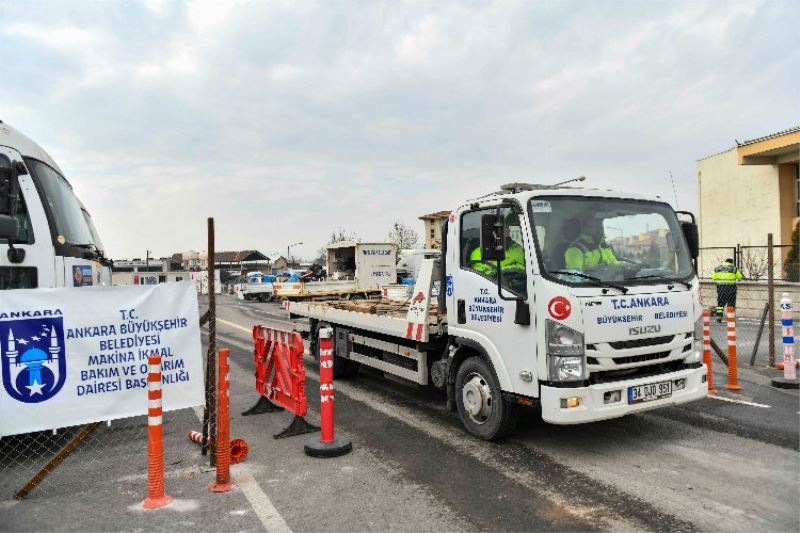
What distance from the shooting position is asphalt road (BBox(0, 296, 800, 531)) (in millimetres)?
4125

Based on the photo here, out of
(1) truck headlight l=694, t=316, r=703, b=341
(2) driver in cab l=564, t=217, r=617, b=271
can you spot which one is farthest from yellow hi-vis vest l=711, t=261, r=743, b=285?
(2) driver in cab l=564, t=217, r=617, b=271

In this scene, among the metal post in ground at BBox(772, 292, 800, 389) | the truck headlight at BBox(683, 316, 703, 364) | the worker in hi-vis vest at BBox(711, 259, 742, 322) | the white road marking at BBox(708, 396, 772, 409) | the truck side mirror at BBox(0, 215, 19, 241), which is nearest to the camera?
the truck side mirror at BBox(0, 215, 19, 241)

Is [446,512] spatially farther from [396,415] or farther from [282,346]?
[282,346]

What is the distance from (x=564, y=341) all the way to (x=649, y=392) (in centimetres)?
102

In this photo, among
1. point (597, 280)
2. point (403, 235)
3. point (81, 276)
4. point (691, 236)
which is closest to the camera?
point (597, 280)

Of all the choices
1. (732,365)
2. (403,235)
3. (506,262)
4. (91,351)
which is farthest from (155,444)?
(403,235)

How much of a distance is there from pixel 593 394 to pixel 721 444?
5.26ft

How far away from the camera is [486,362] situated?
588 cm

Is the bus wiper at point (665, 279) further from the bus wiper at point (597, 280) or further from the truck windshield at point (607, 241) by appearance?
the bus wiper at point (597, 280)

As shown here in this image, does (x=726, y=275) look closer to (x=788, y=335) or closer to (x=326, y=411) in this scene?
(x=788, y=335)

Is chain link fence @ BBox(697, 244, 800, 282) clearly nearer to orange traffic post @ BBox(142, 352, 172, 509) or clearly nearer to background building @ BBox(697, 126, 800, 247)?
background building @ BBox(697, 126, 800, 247)

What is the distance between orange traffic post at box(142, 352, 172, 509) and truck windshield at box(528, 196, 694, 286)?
3.41 meters

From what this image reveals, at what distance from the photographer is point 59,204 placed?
20.7ft

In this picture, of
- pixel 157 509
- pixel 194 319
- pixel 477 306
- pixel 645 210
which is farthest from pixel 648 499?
pixel 194 319
